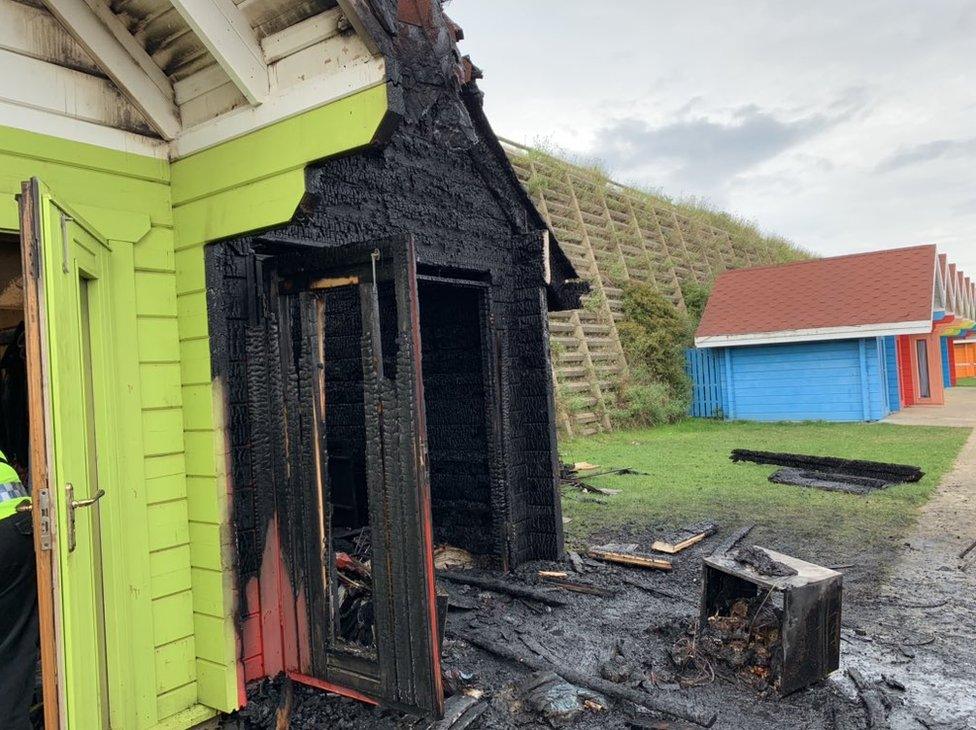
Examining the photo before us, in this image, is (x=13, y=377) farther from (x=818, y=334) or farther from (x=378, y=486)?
(x=818, y=334)

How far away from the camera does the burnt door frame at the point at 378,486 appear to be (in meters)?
3.20

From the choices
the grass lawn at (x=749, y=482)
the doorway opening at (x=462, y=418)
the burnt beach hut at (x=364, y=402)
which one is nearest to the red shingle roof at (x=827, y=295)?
the grass lawn at (x=749, y=482)

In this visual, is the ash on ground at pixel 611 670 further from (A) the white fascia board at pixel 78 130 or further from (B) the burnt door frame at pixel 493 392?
(A) the white fascia board at pixel 78 130

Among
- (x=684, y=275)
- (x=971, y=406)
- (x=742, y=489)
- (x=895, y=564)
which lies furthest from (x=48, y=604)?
(x=971, y=406)

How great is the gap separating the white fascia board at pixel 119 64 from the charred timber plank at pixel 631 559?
4880 mm

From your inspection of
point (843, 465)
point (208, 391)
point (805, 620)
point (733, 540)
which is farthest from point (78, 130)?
point (843, 465)

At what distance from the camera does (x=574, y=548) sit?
264 inches

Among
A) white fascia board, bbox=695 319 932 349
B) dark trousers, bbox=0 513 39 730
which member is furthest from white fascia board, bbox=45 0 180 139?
white fascia board, bbox=695 319 932 349

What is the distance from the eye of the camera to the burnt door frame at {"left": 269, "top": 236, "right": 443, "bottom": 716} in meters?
3.20

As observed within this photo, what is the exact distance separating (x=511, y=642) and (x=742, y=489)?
5802 millimetres

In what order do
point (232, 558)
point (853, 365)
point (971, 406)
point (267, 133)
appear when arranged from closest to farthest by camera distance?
point (267, 133) → point (232, 558) → point (853, 365) → point (971, 406)

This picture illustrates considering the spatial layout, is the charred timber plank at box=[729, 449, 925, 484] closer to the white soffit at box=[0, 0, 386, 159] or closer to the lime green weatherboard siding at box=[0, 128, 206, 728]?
the lime green weatherboard siding at box=[0, 128, 206, 728]

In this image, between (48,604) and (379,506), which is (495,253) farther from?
(48,604)

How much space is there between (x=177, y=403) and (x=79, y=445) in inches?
41.8
